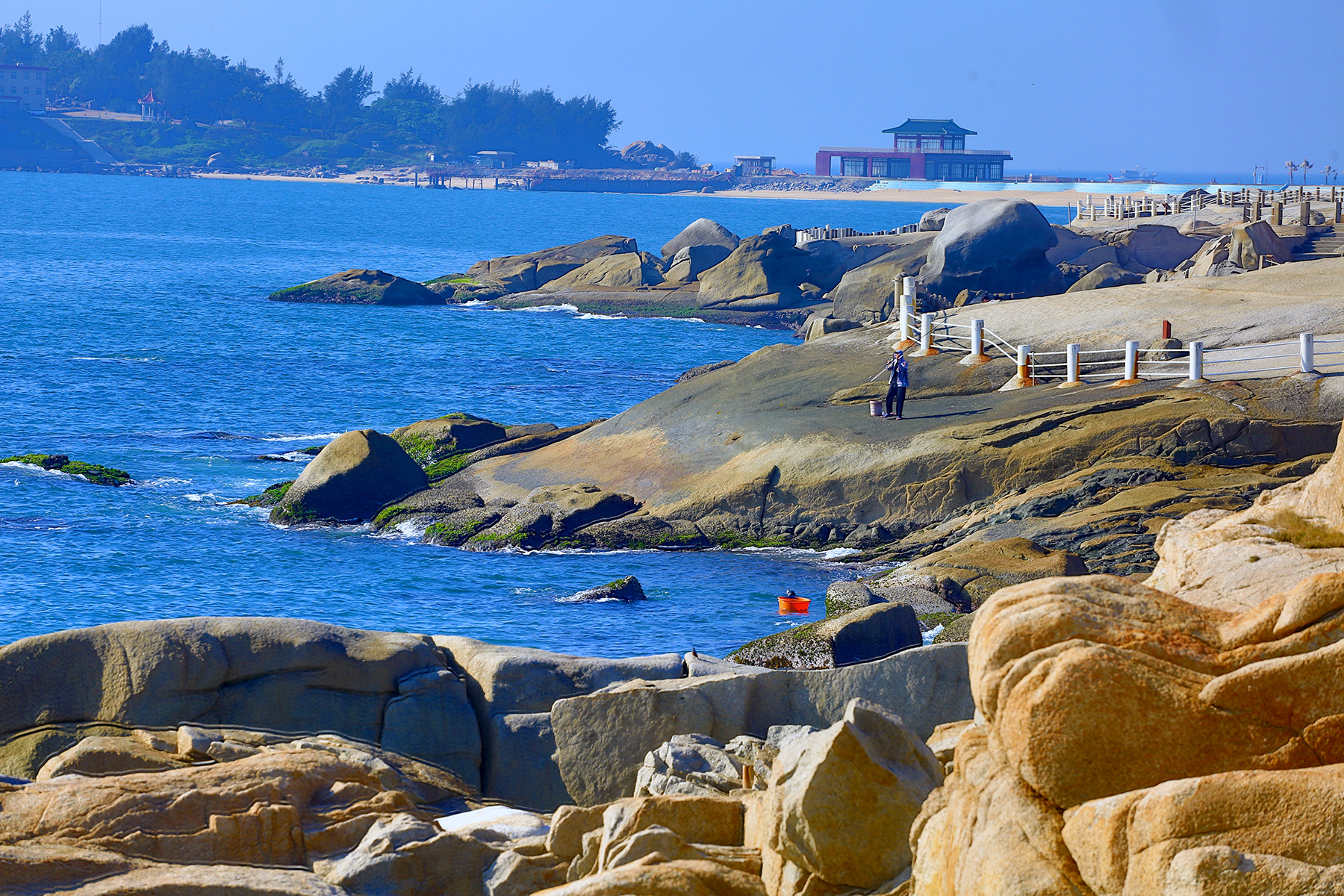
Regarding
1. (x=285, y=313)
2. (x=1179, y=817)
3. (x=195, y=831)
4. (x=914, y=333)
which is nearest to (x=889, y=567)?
(x=914, y=333)

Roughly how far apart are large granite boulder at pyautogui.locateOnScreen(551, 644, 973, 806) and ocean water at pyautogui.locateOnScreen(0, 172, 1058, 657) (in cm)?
783

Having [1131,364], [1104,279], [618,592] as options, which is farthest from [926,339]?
[1104,279]

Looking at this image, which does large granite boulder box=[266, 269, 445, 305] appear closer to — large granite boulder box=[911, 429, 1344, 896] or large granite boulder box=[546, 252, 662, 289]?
large granite boulder box=[546, 252, 662, 289]

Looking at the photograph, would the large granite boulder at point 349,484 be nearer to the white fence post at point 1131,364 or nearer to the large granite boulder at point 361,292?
the white fence post at point 1131,364

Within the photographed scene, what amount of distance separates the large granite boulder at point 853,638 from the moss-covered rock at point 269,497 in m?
16.6

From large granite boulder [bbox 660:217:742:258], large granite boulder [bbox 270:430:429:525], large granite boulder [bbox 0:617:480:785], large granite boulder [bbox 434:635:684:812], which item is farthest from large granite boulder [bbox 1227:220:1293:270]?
large granite boulder [bbox 660:217:742:258]

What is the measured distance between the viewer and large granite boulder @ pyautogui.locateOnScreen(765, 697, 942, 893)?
739 centimetres

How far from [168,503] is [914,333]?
57.5ft

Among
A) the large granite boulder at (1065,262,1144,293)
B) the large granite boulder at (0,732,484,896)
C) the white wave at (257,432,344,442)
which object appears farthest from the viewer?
the large granite boulder at (1065,262,1144,293)

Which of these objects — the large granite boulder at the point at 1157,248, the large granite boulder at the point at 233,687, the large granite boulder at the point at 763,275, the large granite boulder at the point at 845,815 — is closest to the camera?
the large granite boulder at the point at 845,815

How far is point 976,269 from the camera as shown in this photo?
44531 mm

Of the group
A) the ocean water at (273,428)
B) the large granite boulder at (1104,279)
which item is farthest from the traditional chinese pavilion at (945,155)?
the large granite boulder at (1104,279)

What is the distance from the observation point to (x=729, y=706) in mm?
12016

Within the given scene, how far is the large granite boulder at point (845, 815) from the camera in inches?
291
